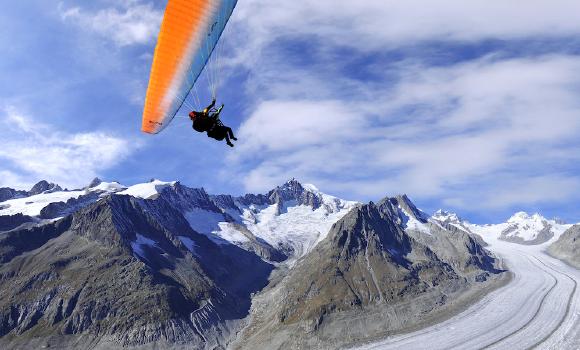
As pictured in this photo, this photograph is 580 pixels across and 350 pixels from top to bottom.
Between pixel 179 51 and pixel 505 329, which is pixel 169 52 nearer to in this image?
pixel 179 51

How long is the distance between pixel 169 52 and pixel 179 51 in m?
0.73

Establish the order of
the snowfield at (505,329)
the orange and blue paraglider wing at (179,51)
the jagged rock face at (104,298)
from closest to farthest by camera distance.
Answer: the orange and blue paraglider wing at (179,51), the snowfield at (505,329), the jagged rock face at (104,298)

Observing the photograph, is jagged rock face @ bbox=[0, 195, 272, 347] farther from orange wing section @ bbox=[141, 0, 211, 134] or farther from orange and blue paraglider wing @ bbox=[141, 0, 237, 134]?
orange and blue paraglider wing @ bbox=[141, 0, 237, 134]

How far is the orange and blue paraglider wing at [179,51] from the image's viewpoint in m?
34.3

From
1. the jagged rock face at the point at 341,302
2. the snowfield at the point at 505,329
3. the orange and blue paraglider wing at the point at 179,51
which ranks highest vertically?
the orange and blue paraglider wing at the point at 179,51

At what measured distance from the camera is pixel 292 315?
16025 cm

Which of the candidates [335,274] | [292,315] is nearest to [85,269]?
[292,315]

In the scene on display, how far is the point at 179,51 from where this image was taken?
3741 cm

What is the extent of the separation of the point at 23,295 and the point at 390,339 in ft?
373

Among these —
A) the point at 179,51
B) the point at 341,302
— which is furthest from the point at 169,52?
the point at 341,302

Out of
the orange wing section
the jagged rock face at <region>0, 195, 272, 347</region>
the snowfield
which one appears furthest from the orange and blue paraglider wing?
the jagged rock face at <region>0, 195, 272, 347</region>

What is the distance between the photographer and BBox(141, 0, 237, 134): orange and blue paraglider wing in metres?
34.3

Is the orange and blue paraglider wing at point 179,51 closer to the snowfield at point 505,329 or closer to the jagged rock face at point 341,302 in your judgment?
the snowfield at point 505,329

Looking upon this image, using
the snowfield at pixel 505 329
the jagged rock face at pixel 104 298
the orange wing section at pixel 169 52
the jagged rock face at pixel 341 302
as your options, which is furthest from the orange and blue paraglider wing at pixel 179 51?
the jagged rock face at pixel 104 298
